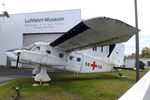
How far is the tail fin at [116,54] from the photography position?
2181cm

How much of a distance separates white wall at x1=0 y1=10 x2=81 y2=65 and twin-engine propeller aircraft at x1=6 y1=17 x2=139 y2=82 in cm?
1264

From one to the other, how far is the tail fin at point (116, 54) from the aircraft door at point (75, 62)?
3.94 meters

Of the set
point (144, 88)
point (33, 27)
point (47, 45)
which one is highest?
point (33, 27)

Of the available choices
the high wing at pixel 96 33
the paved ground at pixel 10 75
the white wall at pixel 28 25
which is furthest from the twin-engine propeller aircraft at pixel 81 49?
the white wall at pixel 28 25

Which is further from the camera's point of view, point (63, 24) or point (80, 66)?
point (63, 24)

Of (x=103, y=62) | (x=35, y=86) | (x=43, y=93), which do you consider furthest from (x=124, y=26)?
(x=103, y=62)

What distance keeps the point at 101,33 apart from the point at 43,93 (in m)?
4.00

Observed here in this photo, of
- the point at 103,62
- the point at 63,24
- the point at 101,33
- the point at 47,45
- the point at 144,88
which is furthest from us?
the point at 63,24

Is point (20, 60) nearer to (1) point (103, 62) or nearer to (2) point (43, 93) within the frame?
(2) point (43, 93)

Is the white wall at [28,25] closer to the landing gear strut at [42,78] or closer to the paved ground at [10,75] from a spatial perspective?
the paved ground at [10,75]

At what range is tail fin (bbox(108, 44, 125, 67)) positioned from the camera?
21.8 metres

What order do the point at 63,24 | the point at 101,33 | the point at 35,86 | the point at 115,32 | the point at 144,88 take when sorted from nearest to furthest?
the point at 144,88 → the point at 115,32 → the point at 101,33 → the point at 35,86 → the point at 63,24

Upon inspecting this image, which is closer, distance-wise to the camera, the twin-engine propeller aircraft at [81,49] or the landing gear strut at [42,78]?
the twin-engine propeller aircraft at [81,49]

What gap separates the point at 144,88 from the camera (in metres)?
2.47
